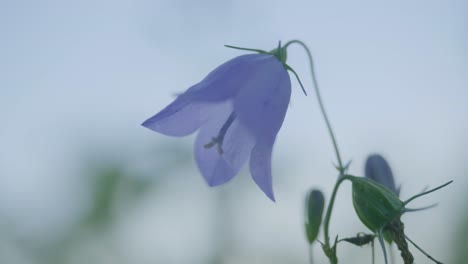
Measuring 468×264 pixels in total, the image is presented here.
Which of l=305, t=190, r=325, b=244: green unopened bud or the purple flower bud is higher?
the purple flower bud

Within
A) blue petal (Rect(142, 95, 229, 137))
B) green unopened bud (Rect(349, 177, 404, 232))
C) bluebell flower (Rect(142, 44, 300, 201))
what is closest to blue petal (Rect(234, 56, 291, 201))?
bluebell flower (Rect(142, 44, 300, 201))

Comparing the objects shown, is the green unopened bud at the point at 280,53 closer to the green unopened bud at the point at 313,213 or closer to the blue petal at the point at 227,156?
the blue petal at the point at 227,156

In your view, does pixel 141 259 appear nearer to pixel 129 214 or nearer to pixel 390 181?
pixel 129 214

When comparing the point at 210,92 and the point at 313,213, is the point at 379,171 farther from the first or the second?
the point at 210,92

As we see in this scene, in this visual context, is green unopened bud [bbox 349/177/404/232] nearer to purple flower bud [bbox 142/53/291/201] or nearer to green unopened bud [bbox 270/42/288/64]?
purple flower bud [bbox 142/53/291/201]

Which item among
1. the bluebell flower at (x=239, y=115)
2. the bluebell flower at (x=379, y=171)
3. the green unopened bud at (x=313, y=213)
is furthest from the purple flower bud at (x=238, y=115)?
the bluebell flower at (x=379, y=171)

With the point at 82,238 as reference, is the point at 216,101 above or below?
above

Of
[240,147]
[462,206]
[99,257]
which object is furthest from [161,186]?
[240,147]

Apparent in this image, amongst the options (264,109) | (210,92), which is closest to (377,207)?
(264,109)
